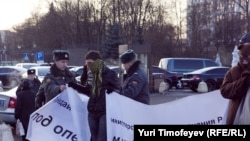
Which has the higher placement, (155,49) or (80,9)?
(80,9)

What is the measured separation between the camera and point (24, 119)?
397 inches

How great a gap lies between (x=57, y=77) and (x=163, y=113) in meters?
1.83

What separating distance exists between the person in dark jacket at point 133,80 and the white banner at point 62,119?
1.02m

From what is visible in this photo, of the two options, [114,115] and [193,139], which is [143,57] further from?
[193,139]

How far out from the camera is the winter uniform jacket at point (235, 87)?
200 inches

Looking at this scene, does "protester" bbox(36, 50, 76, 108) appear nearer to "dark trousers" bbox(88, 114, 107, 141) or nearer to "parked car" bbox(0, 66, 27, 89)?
"dark trousers" bbox(88, 114, 107, 141)

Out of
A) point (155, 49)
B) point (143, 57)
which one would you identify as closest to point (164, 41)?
point (155, 49)

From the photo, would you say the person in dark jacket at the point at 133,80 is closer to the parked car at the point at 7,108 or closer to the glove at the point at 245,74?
the glove at the point at 245,74

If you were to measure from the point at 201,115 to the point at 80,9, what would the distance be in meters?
65.8

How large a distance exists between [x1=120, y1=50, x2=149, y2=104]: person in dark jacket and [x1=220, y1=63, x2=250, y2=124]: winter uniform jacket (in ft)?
6.28

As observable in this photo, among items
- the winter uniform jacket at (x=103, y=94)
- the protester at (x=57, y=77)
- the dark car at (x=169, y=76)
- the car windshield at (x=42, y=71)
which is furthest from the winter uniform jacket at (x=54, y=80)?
the dark car at (x=169, y=76)

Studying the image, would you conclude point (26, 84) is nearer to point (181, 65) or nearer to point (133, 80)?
point (133, 80)

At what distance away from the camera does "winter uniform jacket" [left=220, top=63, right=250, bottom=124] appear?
5.08 m

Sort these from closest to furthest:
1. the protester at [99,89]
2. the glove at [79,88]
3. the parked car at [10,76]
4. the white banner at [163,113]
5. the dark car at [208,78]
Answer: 1. the white banner at [163,113]
2. the protester at [99,89]
3. the glove at [79,88]
4. the dark car at [208,78]
5. the parked car at [10,76]
